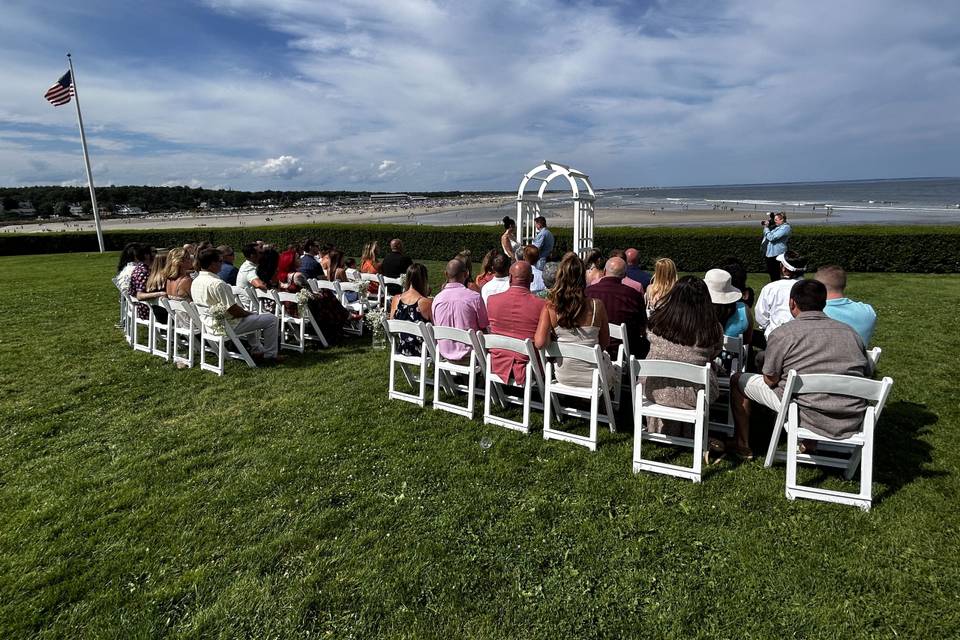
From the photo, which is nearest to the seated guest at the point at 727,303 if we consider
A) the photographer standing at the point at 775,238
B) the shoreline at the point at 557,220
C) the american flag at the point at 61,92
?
the photographer standing at the point at 775,238

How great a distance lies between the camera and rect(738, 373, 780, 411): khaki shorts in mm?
3705

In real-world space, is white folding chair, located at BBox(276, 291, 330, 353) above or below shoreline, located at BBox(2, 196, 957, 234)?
below

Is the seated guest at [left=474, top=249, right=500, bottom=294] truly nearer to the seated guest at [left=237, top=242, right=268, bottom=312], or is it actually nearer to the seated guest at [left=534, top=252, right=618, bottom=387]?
the seated guest at [left=534, top=252, right=618, bottom=387]

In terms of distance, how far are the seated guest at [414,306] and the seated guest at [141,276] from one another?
356cm

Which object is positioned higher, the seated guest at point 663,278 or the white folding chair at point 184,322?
the seated guest at point 663,278

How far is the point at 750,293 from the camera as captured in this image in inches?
223

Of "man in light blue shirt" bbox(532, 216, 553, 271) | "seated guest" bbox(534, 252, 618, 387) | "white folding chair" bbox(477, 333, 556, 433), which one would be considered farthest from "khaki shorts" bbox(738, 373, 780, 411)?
"man in light blue shirt" bbox(532, 216, 553, 271)

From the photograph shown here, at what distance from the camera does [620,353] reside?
4.87m

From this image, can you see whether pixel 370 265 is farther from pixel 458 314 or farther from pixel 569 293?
pixel 569 293

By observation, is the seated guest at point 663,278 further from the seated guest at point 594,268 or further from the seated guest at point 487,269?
the seated guest at point 487,269

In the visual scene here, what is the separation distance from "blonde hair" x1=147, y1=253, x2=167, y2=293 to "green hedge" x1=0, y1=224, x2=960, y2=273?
1202cm

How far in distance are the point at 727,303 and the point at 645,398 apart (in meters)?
1.43

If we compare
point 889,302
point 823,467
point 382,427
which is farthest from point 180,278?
point 889,302

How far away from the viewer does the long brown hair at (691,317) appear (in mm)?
3779
